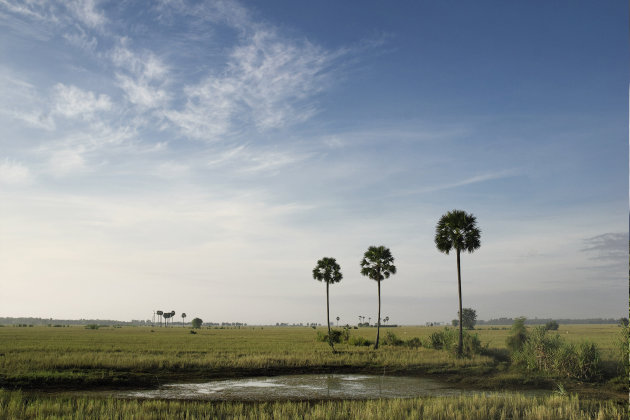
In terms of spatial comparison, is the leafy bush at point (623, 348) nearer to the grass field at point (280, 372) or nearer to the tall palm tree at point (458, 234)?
the grass field at point (280, 372)

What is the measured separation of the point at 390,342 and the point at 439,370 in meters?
25.1

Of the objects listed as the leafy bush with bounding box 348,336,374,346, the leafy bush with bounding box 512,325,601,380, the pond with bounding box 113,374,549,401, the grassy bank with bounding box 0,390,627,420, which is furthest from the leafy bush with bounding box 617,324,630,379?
the leafy bush with bounding box 348,336,374,346

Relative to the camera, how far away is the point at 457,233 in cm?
4081

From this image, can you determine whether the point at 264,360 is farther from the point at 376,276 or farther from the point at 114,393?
the point at 376,276

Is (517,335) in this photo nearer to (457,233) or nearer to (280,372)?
(457,233)

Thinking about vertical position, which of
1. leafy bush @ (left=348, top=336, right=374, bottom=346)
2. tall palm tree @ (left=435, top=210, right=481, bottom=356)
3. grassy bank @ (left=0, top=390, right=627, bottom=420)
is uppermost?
tall palm tree @ (left=435, top=210, right=481, bottom=356)

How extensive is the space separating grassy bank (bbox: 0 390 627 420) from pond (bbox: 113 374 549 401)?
3.21 metres

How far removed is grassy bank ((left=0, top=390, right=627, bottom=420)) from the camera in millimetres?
15914

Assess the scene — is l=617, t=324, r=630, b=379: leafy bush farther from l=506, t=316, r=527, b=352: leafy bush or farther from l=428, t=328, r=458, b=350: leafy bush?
l=428, t=328, r=458, b=350: leafy bush

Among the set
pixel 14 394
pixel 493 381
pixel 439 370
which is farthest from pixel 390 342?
pixel 14 394

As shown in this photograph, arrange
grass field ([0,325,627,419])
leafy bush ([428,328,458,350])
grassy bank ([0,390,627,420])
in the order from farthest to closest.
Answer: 1. leafy bush ([428,328,458,350])
2. grass field ([0,325,627,419])
3. grassy bank ([0,390,627,420])

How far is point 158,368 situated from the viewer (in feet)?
98.3

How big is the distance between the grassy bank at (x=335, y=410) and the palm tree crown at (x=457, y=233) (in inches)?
885

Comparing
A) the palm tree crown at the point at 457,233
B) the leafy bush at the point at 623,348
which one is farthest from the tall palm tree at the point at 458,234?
the leafy bush at the point at 623,348
